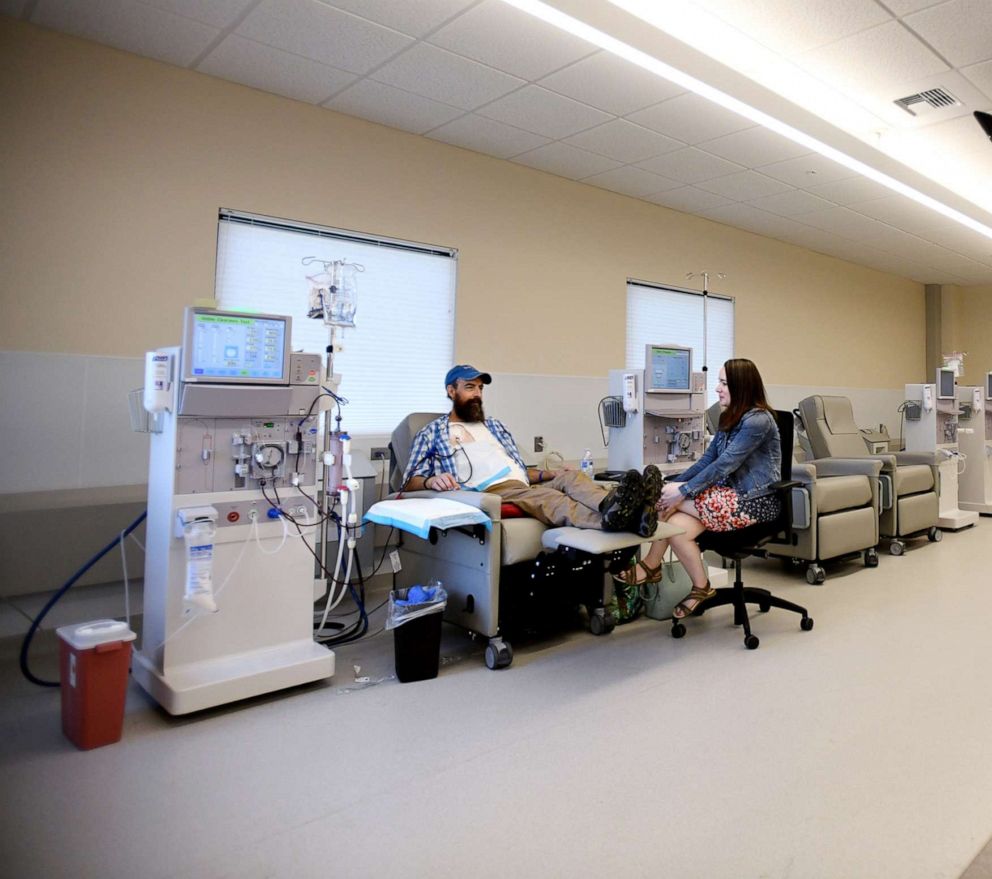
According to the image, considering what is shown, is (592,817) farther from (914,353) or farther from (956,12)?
(914,353)

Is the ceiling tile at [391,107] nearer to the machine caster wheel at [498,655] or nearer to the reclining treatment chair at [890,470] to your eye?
the machine caster wheel at [498,655]

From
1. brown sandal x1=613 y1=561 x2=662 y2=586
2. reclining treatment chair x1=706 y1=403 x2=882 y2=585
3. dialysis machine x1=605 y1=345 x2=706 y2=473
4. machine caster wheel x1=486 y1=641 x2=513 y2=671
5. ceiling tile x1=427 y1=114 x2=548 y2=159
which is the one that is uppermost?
ceiling tile x1=427 y1=114 x2=548 y2=159

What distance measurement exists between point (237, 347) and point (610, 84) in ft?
7.70

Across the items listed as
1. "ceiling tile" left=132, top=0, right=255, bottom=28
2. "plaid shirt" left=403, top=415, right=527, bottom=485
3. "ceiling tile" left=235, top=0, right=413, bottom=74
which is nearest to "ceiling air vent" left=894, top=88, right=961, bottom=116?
"ceiling tile" left=235, top=0, right=413, bottom=74

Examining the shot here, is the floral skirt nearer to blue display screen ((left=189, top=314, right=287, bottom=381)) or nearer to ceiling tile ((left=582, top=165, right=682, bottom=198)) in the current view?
blue display screen ((left=189, top=314, right=287, bottom=381))

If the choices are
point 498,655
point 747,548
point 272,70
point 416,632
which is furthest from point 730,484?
point 272,70

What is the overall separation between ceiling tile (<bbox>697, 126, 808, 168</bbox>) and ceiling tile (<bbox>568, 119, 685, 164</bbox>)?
0.25 m

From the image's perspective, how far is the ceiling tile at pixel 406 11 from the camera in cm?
283

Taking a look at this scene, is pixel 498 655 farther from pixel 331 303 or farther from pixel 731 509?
pixel 331 303

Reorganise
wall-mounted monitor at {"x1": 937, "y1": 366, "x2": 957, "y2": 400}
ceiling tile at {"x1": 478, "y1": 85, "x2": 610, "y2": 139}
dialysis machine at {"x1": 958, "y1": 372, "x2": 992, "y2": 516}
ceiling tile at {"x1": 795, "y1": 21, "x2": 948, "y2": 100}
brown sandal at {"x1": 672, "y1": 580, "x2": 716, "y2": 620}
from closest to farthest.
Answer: brown sandal at {"x1": 672, "y1": 580, "x2": 716, "y2": 620}
ceiling tile at {"x1": 795, "y1": 21, "x2": 948, "y2": 100}
ceiling tile at {"x1": 478, "y1": 85, "x2": 610, "y2": 139}
wall-mounted monitor at {"x1": 937, "y1": 366, "x2": 957, "y2": 400}
dialysis machine at {"x1": 958, "y1": 372, "x2": 992, "y2": 516}

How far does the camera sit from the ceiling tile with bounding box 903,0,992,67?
3043mm

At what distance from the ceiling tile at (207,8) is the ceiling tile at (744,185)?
3.34 m

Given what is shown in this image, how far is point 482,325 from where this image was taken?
14.8ft

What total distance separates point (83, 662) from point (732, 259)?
5817 mm
